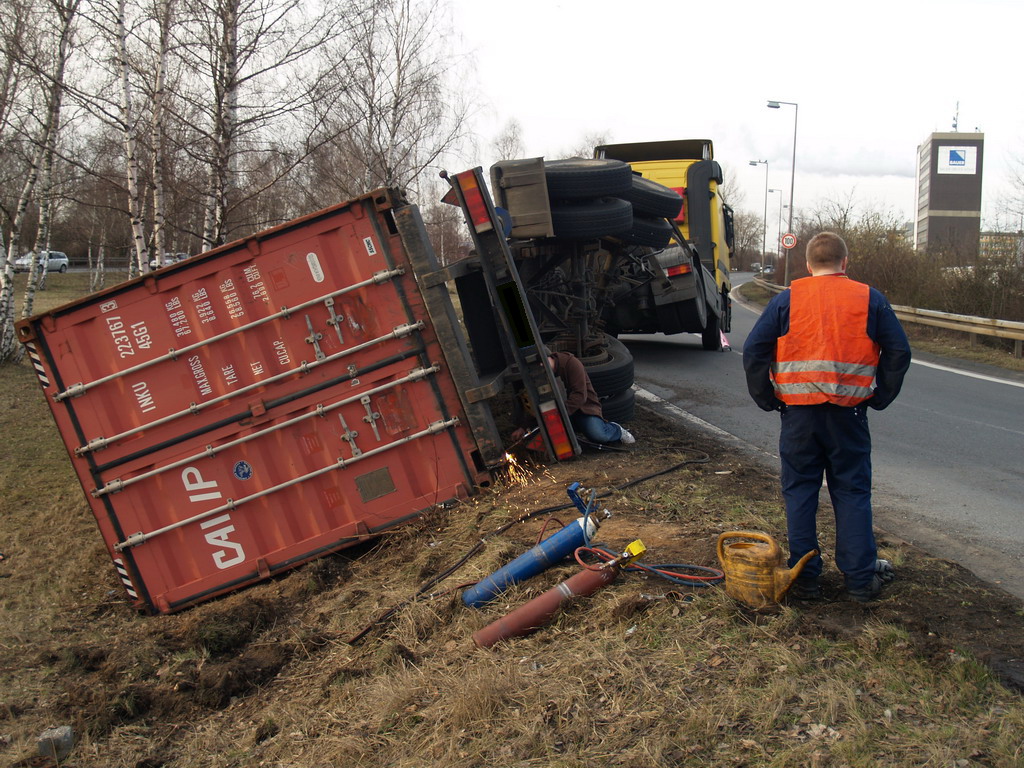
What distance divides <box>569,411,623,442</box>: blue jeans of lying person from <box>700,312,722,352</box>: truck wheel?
789 centimetres

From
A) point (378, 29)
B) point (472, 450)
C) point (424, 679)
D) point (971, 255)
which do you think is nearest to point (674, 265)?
point (472, 450)

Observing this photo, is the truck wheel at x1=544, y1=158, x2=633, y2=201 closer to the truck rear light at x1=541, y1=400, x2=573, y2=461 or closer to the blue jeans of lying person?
the blue jeans of lying person

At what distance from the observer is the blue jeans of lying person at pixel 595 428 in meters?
7.21

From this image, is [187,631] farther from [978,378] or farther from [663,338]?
[663,338]

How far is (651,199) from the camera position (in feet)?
31.4

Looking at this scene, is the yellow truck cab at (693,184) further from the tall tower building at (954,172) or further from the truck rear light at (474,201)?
the tall tower building at (954,172)

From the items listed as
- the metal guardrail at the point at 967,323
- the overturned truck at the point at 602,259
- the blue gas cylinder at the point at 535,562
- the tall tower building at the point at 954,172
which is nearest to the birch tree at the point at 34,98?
the overturned truck at the point at 602,259

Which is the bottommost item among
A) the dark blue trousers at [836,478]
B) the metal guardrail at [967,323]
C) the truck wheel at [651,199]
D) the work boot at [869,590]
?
the metal guardrail at [967,323]

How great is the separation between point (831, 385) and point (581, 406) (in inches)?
140

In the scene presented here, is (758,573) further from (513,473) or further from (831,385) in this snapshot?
(513,473)

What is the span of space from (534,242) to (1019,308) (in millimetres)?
12678

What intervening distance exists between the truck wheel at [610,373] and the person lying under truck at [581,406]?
23.4 inches

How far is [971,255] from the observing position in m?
18.1

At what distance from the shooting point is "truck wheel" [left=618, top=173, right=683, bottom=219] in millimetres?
9430
